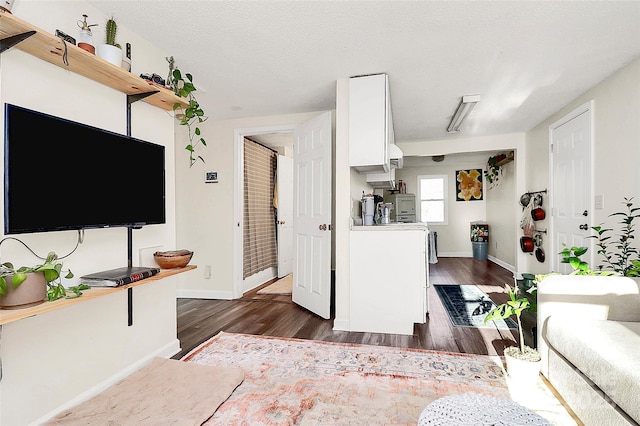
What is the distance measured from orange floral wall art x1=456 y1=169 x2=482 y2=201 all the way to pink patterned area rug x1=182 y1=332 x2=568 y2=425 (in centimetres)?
619

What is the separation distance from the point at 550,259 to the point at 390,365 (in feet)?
11.1

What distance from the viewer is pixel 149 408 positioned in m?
1.76

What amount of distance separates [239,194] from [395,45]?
256 centimetres

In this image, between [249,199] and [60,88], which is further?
[249,199]

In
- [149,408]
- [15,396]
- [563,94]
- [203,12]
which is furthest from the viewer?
[563,94]

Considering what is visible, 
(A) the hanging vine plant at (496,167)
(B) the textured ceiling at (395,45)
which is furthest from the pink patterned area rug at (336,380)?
(A) the hanging vine plant at (496,167)

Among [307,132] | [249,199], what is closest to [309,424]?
[307,132]

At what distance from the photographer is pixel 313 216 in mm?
3514

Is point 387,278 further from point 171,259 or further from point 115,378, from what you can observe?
point 115,378

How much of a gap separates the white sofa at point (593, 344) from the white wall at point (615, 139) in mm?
1302

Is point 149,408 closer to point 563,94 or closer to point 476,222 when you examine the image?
point 563,94

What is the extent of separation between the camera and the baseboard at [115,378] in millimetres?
1682

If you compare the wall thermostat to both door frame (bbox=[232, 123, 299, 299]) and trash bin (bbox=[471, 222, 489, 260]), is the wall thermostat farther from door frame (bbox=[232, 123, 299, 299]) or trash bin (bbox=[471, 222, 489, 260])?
trash bin (bbox=[471, 222, 489, 260])

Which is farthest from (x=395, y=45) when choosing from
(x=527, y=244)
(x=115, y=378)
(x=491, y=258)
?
(x=491, y=258)
